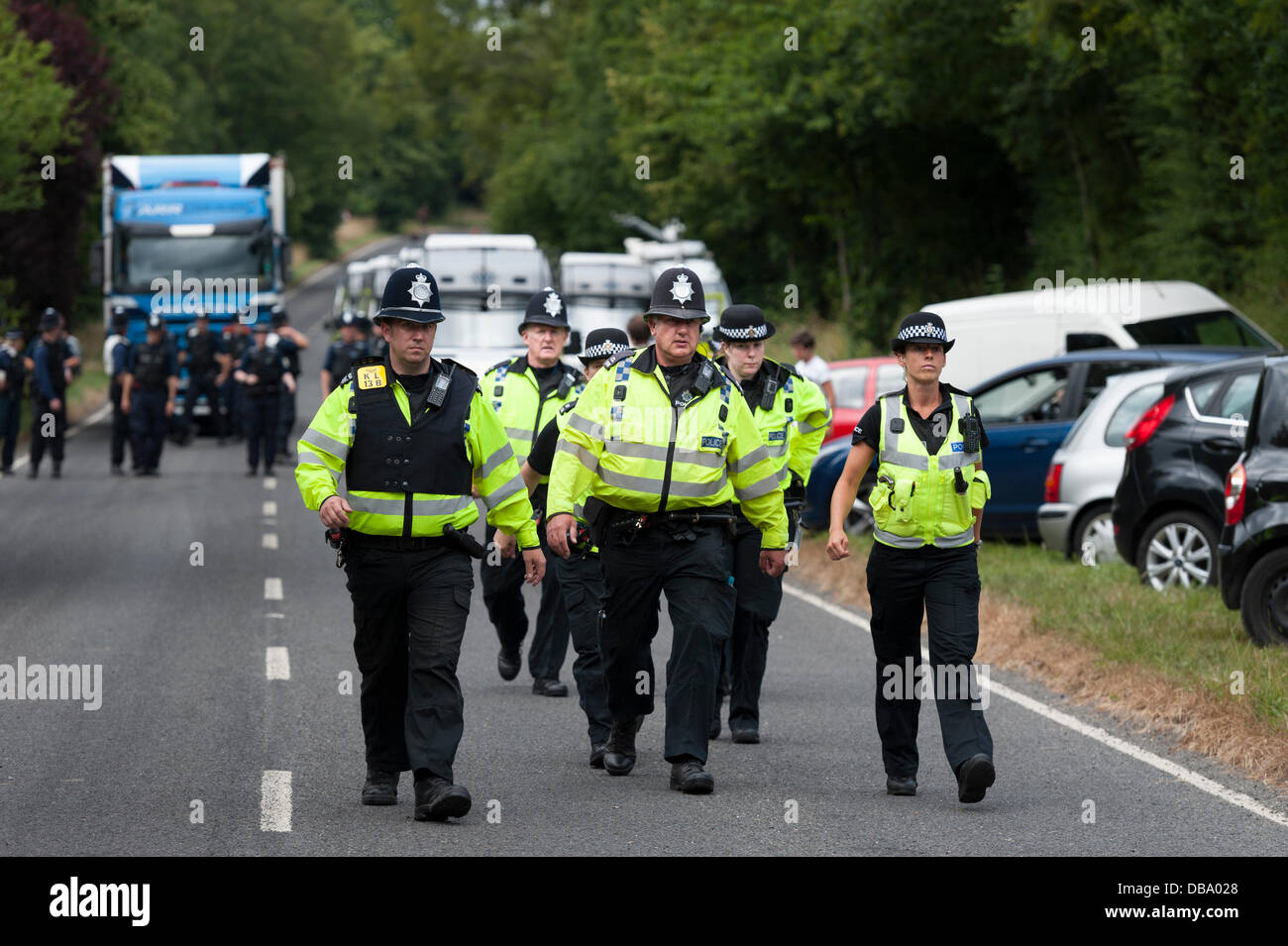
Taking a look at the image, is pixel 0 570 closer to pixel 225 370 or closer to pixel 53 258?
pixel 225 370

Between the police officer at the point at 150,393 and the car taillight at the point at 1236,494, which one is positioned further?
the police officer at the point at 150,393

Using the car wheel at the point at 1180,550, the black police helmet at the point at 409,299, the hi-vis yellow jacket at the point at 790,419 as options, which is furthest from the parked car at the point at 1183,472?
the black police helmet at the point at 409,299

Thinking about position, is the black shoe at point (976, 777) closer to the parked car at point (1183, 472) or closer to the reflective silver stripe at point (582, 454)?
the reflective silver stripe at point (582, 454)

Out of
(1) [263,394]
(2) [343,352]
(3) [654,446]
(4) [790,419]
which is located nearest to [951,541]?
(3) [654,446]

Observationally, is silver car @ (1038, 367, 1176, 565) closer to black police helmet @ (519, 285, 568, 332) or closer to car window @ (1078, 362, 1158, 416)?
car window @ (1078, 362, 1158, 416)

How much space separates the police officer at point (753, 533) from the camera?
961cm

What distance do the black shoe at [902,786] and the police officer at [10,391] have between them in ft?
57.9

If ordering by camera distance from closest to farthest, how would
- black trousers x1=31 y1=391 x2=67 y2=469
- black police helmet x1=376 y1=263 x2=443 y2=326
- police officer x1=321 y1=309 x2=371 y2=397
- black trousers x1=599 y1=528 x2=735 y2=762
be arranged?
black police helmet x1=376 y1=263 x2=443 y2=326 < black trousers x1=599 y1=528 x2=735 y2=762 < police officer x1=321 y1=309 x2=371 y2=397 < black trousers x1=31 y1=391 x2=67 y2=469

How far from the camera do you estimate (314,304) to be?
2899 inches

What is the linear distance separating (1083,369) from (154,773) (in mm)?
10034

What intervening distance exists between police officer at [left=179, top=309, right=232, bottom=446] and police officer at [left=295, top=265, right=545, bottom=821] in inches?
836

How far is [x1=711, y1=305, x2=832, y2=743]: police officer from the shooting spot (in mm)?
9609

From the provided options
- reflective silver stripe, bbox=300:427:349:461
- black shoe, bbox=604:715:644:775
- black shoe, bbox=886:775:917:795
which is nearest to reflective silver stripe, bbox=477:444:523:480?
reflective silver stripe, bbox=300:427:349:461

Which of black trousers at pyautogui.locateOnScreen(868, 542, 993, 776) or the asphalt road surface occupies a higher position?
black trousers at pyautogui.locateOnScreen(868, 542, 993, 776)
